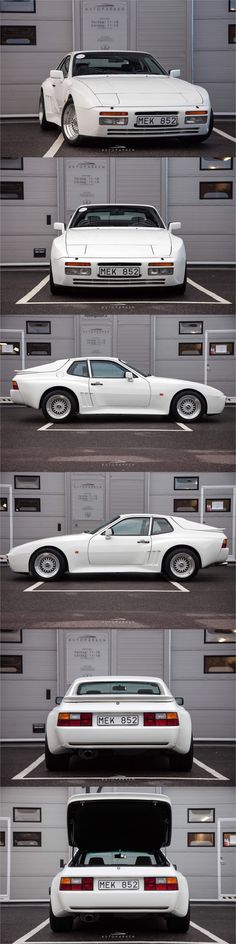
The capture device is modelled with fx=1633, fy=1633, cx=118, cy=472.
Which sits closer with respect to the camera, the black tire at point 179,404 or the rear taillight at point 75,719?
the rear taillight at point 75,719

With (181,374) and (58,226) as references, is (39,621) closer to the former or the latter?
(181,374)

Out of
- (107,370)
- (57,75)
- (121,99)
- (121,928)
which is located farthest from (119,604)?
(57,75)

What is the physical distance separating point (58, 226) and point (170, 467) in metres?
1.56

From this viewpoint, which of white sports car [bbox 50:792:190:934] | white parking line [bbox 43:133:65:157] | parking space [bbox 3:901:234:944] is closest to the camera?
white sports car [bbox 50:792:190:934]

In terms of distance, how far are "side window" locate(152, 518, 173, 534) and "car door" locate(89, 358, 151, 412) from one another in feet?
2.40

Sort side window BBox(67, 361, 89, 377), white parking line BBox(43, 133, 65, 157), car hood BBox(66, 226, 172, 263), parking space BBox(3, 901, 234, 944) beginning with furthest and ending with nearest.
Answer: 1. side window BBox(67, 361, 89, 377)
2. white parking line BBox(43, 133, 65, 157)
3. car hood BBox(66, 226, 172, 263)
4. parking space BBox(3, 901, 234, 944)

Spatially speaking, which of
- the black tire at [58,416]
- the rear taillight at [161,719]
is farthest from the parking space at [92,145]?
the rear taillight at [161,719]

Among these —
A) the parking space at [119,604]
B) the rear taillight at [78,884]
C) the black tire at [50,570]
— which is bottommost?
the rear taillight at [78,884]

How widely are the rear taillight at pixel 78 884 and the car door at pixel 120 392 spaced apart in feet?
8.73

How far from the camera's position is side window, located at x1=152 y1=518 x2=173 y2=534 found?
31.9ft

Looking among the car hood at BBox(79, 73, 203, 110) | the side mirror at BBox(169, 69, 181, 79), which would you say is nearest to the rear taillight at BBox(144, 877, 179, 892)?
the car hood at BBox(79, 73, 203, 110)

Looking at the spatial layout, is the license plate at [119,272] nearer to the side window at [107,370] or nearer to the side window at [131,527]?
the side window at [107,370]

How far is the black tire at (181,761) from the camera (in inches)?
371

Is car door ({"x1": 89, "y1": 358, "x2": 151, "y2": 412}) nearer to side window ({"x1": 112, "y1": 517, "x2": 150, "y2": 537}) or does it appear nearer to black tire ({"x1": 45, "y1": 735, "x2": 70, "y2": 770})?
side window ({"x1": 112, "y1": 517, "x2": 150, "y2": 537})
